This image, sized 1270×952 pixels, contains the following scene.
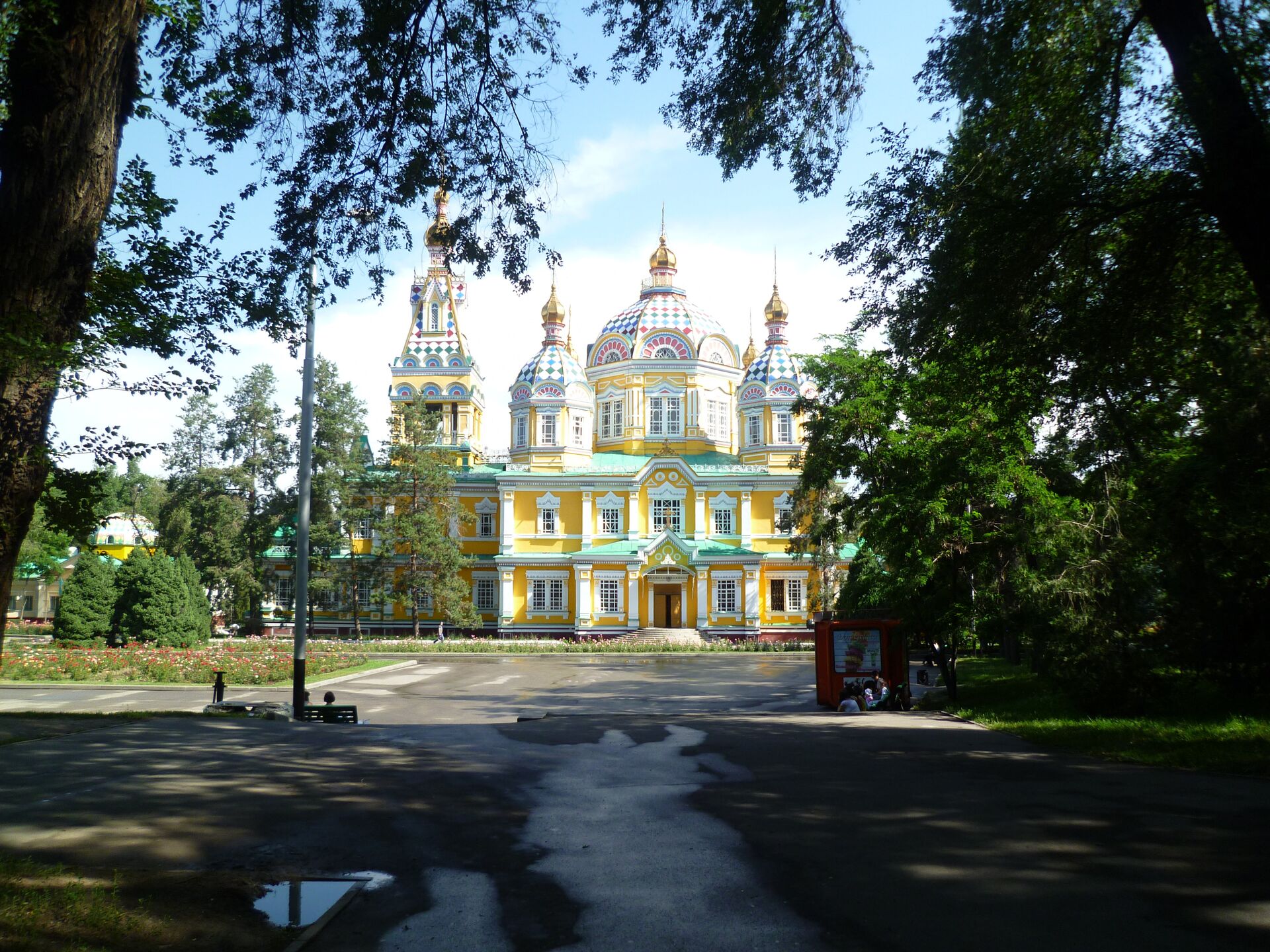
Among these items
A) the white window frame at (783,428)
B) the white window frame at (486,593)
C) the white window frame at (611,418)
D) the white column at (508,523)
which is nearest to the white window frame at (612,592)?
the white column at (508,523)

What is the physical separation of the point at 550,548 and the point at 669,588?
712cm

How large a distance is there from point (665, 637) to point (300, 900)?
41171 mm

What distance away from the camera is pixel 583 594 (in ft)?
160

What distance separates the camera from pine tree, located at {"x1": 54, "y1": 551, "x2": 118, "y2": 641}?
33750mm

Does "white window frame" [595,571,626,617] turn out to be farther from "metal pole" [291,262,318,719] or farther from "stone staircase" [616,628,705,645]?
"metal pole" [291,262,318,719]

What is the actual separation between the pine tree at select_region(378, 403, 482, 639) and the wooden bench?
2867 centimetres

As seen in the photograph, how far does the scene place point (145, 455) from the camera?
26.2ft

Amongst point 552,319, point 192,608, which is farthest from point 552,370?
point 192,608

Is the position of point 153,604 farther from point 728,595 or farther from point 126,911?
point 126,911

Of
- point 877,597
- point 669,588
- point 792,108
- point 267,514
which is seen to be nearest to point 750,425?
point 669,588

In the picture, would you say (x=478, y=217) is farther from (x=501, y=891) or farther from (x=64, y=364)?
(x=501, y=891)

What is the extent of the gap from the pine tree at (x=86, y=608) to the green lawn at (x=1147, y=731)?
30.9 m

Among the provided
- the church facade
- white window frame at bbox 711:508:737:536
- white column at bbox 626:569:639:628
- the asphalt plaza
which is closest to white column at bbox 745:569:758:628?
the church facade

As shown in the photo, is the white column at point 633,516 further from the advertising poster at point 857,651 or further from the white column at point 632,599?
the advertising poster at point 857,651
